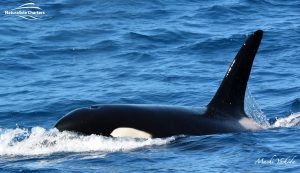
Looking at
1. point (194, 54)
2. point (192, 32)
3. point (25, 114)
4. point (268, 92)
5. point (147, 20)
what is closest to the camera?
point (25, 114)

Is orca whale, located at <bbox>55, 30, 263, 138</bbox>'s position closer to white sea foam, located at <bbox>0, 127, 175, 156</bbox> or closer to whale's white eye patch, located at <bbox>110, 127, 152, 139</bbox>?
whale's white eye patch, located at <bbox>110, 127, 152, 139</bbox>

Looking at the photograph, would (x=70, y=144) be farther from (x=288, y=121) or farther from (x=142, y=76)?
(x=142, y=76)

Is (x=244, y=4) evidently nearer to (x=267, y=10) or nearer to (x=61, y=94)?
(x=267, y=10)

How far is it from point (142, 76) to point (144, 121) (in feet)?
21.3

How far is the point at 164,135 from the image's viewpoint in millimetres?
11961

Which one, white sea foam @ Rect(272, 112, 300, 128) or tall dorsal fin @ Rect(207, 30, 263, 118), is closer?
tall dorsal fin @ Rect(207, 30, 263, 118)

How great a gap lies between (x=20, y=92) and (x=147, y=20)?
24.3 feet

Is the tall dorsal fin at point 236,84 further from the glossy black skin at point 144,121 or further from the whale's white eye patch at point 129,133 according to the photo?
the whale's white eye patch at point 129,133

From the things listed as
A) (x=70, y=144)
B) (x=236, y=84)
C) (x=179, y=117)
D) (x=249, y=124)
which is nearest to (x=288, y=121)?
(x=249, y=124)

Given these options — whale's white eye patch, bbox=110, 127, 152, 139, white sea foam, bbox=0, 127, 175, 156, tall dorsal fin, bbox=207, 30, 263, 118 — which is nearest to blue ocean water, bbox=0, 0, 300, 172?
white sea foam, bbox=0, 127, 175, 156

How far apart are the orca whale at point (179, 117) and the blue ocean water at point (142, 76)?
207mm

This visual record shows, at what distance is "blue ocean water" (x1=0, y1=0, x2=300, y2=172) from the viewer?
1123 centimetres

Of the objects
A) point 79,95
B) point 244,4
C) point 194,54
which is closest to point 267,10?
point 244,4

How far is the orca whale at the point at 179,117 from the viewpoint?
11.9 m
